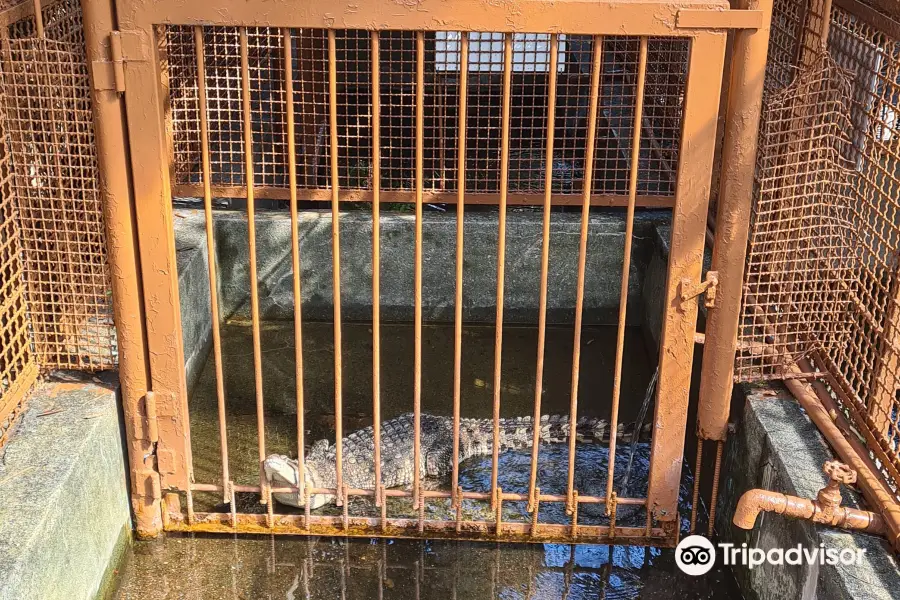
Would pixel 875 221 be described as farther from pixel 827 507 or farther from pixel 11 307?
pixel 11 307

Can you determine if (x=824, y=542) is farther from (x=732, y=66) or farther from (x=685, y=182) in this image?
(x=732, y=66)

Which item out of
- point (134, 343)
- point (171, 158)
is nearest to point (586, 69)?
point (171, 158)

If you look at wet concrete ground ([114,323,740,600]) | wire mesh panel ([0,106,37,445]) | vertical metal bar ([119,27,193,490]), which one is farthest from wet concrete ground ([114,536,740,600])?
wire mesh panel ([0,106,37,445])

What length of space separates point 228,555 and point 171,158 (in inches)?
83.0

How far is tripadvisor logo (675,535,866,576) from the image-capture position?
9.64ft

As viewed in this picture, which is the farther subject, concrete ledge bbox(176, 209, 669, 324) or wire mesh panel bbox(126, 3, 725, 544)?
concrete ledge bbox(176, 209, 669, 324)

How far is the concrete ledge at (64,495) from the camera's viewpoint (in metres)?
2.96

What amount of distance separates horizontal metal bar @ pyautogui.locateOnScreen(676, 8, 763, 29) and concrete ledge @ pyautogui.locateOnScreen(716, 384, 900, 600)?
4.87ft

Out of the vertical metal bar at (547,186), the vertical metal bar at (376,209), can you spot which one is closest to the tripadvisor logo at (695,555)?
the vertical metal bar at (547,186)

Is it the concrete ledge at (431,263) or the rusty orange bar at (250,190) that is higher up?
the rusty orange bar at (250,190)

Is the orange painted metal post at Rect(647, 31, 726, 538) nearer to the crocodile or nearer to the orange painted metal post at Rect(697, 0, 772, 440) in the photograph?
the orange painted metal post at Rect(697, 0, 772, 440)

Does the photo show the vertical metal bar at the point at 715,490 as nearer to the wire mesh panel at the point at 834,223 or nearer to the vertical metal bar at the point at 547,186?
the wire mesh panel at the point at 834,223

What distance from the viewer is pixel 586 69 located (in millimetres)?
8828

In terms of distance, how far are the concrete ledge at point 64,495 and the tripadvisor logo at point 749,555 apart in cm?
230
